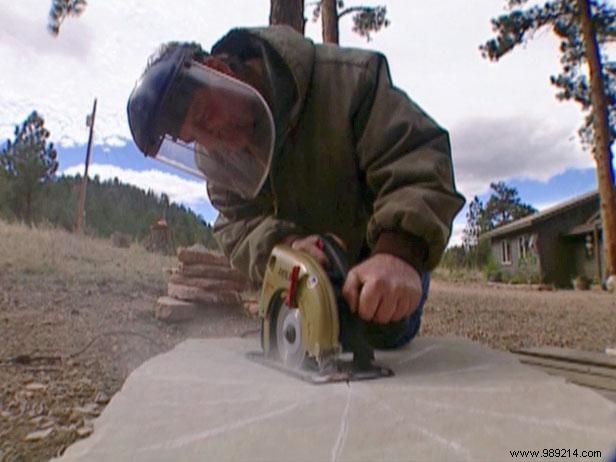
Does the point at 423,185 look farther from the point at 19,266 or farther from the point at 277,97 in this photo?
the point at 19,266

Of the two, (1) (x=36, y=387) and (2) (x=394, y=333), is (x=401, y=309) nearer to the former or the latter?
(2) (x=394, y=333)

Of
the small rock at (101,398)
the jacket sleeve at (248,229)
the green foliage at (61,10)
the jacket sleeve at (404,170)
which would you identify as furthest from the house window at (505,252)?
the jacket sleeve at (404,170)

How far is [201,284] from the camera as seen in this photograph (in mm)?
2885

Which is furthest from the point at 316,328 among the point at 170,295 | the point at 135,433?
the point at 170,295

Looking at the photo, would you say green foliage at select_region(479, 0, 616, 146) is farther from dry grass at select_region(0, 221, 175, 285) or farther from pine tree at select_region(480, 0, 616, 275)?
dry grass at select_region(0, 221, 175, 285)

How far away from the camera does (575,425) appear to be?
22.2 inches

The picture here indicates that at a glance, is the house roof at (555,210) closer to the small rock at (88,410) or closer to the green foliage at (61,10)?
the green foliage at (61,10)

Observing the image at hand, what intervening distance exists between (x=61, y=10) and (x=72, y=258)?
1.48 meters

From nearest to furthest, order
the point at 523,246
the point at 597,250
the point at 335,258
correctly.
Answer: the point at 335,258 < the point at 597,250 < the point at 523,246

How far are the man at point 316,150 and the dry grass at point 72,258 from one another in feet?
7.48

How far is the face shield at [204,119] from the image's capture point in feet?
2.87

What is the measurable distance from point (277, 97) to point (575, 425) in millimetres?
701

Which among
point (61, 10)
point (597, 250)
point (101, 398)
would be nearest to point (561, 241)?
point (597, 250)

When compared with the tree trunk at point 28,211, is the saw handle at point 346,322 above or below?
below
